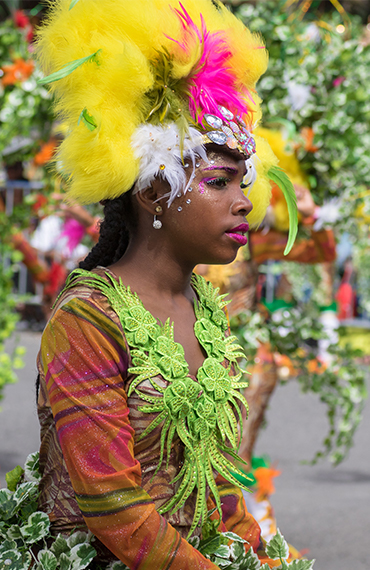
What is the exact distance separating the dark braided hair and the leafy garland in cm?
49

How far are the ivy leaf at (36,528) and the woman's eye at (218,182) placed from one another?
790mm

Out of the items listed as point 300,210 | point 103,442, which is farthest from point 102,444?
point 300,210

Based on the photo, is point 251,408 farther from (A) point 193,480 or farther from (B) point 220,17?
(B) point 220,17

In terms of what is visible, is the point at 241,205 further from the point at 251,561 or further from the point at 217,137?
the point at 251,561

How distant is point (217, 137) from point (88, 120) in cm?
28

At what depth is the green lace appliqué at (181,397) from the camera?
1.38 meters

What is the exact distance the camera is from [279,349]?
3.48 m

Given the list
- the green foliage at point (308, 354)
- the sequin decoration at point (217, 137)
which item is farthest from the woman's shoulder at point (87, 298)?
the green foliage at point (308, 354)

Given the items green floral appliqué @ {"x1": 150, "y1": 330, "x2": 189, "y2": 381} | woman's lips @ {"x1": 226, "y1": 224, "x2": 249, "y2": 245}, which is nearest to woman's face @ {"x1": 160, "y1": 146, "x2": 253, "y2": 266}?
woman's lips @ {"x1": 226, "y1": 224, "x2": 249, "y2": 245}

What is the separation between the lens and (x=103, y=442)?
1.28 metres

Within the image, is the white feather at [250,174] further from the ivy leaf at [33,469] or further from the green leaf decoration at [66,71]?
the ivy leaf at [33,469]

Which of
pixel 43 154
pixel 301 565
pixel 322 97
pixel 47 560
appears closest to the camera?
pixel 47 560

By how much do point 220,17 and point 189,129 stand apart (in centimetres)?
35

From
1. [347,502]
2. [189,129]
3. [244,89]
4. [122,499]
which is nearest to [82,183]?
[189,129]
